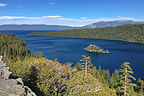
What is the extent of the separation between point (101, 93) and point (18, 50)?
11894cm

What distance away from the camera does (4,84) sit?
32.2 ft

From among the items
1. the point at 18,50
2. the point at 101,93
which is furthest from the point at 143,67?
the point at 18,50

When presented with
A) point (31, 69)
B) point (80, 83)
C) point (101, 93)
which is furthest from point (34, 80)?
point (101, 93)

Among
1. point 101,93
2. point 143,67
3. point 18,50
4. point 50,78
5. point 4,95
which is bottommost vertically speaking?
point 143,67

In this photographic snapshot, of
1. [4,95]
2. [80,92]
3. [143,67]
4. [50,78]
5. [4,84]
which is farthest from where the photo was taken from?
[143,67]

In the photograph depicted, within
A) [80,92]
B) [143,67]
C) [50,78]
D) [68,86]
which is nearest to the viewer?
[80,92]

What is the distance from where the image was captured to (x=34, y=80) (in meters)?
20.3

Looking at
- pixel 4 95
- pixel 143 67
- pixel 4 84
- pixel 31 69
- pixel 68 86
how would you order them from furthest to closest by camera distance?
pixel 143 67, pixel 31 69, pixel 68 86, pixel 4 84, pixel 4 95

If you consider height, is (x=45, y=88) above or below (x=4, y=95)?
below

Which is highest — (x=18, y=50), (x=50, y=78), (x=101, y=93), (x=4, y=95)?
(x=4, y=95)

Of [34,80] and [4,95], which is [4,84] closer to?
[4,95]

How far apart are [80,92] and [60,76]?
4013mm

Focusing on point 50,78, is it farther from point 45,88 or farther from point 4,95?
point 4,95

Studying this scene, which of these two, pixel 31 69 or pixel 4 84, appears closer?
pixel 4 84
